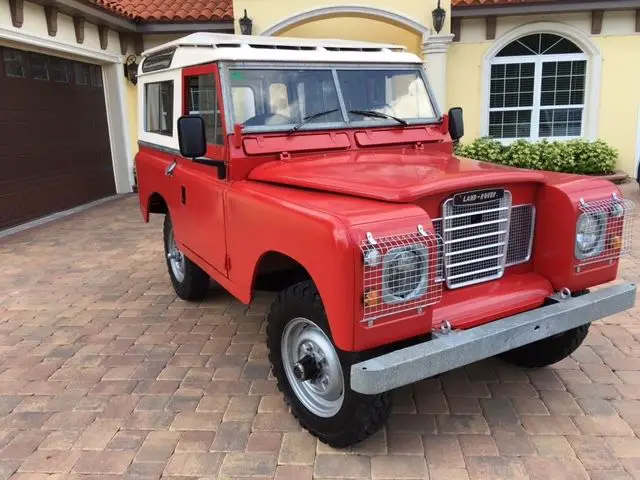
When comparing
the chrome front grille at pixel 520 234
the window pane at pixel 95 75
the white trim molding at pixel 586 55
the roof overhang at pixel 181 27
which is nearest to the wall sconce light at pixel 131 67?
the window pane at pixel 95 75

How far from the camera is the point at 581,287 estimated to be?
3.02 metres

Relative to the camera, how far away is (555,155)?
10.3 metres

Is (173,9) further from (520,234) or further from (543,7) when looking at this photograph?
(520,234)

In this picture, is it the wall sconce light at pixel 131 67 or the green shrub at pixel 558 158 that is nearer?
the green shrub at pixel 558 158

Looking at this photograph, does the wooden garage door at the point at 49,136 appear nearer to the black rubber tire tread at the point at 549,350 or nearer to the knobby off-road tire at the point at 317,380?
the knobby off-road tire at the point at 317,380

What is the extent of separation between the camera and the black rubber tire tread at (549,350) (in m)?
3.40

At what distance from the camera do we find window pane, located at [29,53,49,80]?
352 inches

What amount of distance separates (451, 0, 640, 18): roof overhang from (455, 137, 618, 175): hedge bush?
7.58ft

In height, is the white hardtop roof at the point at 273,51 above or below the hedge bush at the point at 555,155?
above

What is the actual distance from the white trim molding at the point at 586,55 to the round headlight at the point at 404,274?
9243 millimetres

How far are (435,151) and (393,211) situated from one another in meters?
1.66

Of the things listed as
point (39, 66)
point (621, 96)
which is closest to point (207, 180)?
point (39, 66)

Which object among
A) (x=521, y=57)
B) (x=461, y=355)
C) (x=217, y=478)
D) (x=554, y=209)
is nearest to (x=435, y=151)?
(x=554, y=209)

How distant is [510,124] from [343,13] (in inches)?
160
